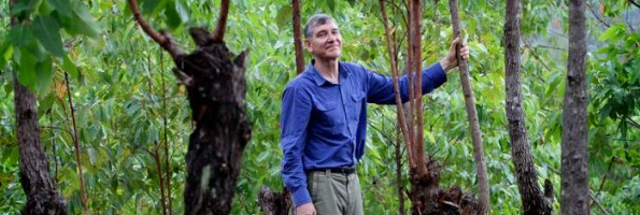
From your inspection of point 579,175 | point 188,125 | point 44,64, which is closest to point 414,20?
point 579,175

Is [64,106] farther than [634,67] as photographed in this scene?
Yes

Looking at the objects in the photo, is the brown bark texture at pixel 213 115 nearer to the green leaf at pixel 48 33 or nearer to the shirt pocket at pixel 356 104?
the green leaf at pixel 48 33

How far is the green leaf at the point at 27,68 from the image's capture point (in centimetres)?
324

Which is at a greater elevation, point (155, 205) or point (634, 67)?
point (634, 67)

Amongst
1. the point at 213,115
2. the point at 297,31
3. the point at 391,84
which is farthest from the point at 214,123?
the point at 297,31

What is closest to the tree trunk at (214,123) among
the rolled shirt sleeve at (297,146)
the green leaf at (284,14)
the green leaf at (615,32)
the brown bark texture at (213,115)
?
the brown bark texture at (213,115)

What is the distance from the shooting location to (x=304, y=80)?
5047 mm

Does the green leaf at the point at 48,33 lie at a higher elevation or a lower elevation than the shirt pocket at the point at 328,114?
higher

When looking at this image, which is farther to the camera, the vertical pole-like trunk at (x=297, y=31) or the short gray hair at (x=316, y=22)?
the vertical pole-like trunk at (x=297, y=31)

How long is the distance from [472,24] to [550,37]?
7886 millimetres

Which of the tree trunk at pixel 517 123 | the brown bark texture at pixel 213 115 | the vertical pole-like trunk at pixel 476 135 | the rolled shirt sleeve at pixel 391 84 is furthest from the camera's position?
the rolled shirt sleeve at pixel 391 84

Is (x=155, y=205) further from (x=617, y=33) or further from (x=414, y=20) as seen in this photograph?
(x=414, y=20)

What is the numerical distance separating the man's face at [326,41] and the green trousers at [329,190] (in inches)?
21.9

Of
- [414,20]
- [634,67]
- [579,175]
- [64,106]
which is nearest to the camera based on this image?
[579,175]
